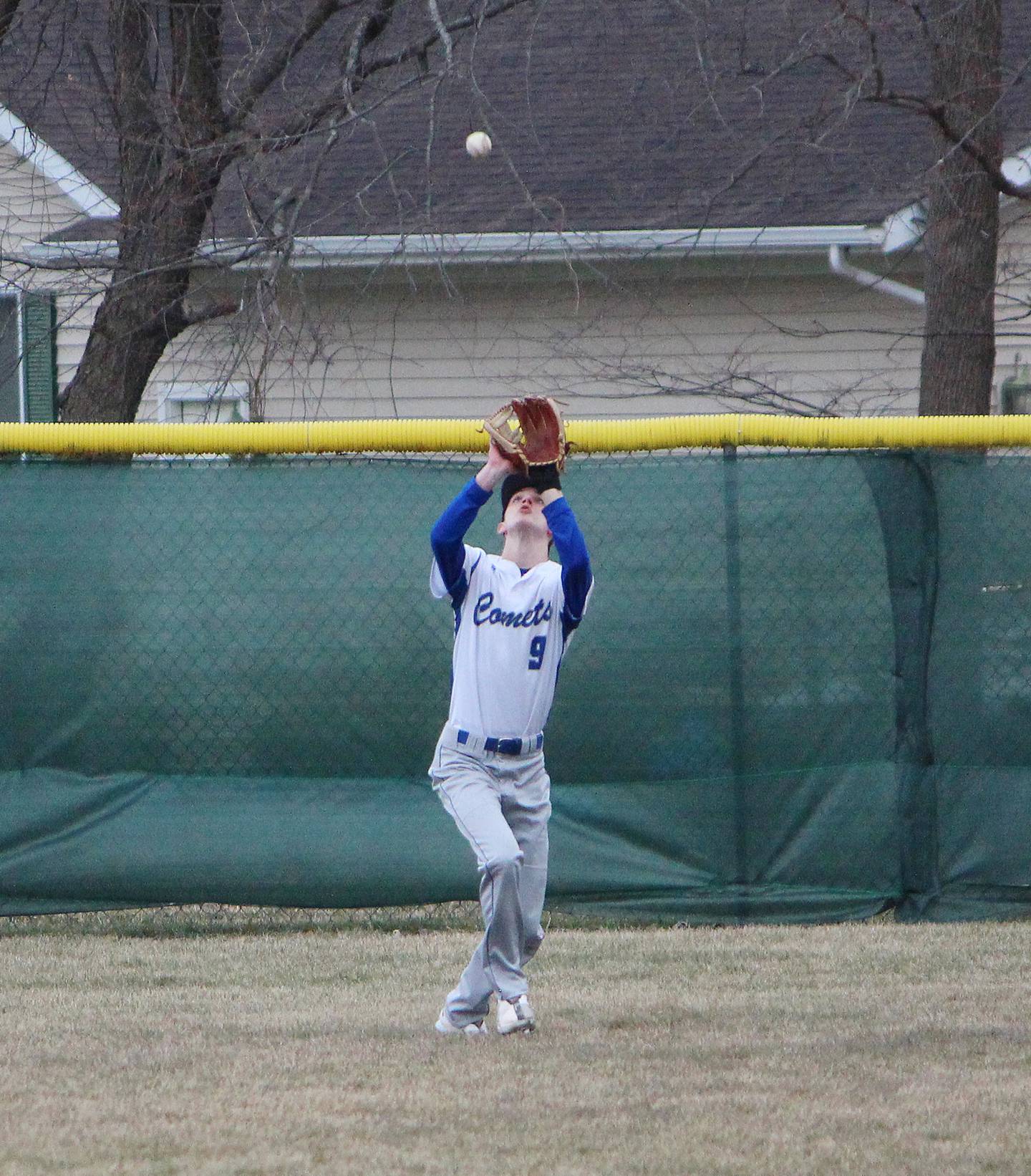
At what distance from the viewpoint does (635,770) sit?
6.51 m

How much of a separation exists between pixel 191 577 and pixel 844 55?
23.0ft

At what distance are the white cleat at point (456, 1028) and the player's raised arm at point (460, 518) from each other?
1.27 m

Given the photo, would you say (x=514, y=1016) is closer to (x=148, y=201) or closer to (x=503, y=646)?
(x=503, y=646)

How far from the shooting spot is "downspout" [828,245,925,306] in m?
10.1

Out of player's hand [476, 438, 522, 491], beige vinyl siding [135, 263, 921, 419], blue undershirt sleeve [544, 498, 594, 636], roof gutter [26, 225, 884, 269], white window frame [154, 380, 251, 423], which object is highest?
roof gutter [26, 225, 884, 269]

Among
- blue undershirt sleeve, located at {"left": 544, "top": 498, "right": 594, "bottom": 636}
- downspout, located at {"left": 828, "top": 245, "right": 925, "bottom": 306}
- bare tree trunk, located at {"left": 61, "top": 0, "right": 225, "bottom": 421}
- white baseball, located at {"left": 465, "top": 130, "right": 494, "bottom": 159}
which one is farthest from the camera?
downspout, located at {"left": 828, "top": 245, "right": 925, "bottom": 306}

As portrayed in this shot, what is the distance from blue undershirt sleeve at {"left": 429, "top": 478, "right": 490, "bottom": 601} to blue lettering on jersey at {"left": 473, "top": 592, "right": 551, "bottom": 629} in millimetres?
131

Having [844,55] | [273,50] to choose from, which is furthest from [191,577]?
[844,55]

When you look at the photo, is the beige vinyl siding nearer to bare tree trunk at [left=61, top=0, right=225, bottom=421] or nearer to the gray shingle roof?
the gray shingle roof

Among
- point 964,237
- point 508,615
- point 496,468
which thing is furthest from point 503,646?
point 964,237

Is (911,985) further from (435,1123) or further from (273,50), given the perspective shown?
(273,50)

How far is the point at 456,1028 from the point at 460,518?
1478 mm

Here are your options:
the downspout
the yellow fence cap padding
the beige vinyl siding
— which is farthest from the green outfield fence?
the beige vinyl siding

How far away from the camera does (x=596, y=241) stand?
388 inches
